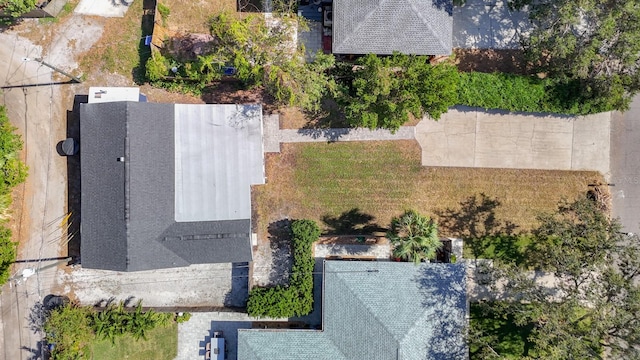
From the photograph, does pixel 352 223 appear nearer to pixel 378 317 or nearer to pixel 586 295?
pixel 378 317

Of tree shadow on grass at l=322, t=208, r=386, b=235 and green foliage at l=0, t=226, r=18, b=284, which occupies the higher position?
tree shadow on grass at l=322, t=208, r=386, b=235

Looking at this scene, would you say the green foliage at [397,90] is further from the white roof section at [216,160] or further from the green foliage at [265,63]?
the white roof section at [216,160]

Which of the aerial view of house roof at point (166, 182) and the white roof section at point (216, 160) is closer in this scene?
the aerial view of house roof at point (166, 182)

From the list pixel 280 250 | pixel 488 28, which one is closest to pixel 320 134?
pixel 280 250

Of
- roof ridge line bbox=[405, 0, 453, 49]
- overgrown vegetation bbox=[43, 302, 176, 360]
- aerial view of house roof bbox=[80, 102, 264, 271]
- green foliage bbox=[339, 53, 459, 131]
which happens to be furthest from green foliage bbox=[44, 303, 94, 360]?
roof ridge line bbox=[405, 0, 453, 49]

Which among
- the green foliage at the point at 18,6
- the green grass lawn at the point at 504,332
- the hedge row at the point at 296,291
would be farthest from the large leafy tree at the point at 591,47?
the green foliage at the point at 18,6

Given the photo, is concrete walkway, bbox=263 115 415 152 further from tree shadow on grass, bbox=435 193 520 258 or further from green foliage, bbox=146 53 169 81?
green foliage, bbox=146 53 169 81

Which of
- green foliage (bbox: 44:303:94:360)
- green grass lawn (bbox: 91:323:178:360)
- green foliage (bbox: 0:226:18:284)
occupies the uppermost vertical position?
green foliage (bbox: 0:226:18:284)
